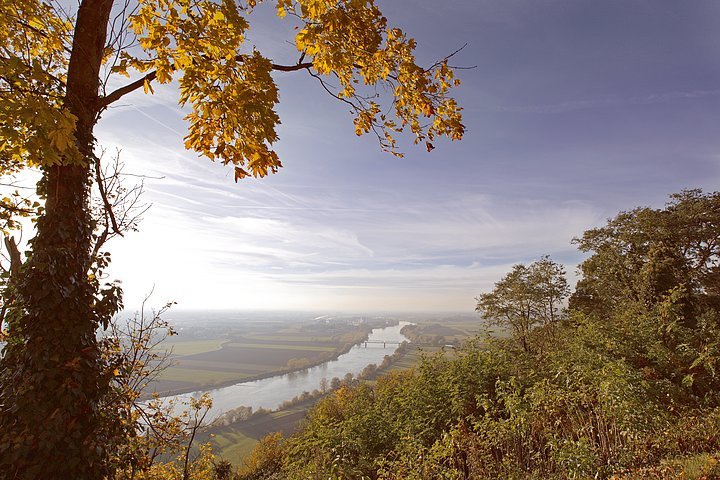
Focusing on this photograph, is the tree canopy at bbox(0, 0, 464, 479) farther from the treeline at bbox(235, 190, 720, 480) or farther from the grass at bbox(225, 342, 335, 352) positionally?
the grass at bbox(225, 342, 335, 352)

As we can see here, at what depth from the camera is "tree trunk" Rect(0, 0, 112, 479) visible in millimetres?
2301

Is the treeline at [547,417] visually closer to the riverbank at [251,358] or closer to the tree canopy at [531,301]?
the tree canopy at [531,301]

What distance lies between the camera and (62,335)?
2580 millimetres

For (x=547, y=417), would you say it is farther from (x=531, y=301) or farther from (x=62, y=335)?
(x=531, y=301)

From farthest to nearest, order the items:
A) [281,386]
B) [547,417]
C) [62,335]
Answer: [281,386]
[547,417]
[62,335]

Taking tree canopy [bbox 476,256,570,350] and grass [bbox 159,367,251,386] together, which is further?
grass [bbox 159,367,251,386]

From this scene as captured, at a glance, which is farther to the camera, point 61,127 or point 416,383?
point 416,383

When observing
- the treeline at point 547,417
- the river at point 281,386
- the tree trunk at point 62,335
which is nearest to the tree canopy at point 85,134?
the tree trunk at point 62,335

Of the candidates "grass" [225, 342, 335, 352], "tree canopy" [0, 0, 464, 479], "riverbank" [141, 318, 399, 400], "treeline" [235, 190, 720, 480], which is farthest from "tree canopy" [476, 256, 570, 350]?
"grass" [225, 342, 335, 352]

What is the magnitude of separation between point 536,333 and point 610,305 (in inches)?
213

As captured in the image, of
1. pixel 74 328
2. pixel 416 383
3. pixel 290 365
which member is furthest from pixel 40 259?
pixel 290 365

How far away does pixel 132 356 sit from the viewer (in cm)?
539

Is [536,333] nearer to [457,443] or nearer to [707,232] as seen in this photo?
[707,232]

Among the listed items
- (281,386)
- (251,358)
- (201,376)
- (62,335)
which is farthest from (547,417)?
(251,358)
